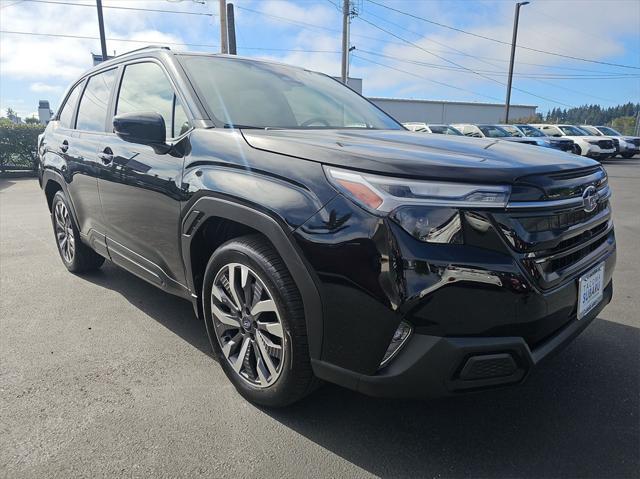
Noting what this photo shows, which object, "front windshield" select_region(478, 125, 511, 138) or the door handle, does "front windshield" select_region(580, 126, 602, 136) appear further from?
the door handle

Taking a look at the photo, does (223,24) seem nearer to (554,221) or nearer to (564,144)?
(564,144)

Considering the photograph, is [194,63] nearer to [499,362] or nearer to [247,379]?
[247,379]

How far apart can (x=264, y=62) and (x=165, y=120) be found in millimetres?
975

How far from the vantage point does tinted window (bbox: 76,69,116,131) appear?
12.1 ft

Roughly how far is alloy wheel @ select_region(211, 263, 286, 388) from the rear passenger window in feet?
3.08

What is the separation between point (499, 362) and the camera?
1.77 meters

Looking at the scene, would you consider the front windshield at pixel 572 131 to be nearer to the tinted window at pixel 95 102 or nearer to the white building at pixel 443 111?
the tinted window at pixel 95 102

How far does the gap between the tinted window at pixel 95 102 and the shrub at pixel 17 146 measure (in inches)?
526

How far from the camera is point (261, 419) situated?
2342 mm

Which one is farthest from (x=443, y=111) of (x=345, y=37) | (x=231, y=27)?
(x=231, y=27)

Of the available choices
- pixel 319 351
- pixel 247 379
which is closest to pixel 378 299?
pixel 319 351

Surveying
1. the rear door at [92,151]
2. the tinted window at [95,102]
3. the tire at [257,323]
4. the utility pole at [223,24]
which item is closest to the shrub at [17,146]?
the utility pole at [223,24]

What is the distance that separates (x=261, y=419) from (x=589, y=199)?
1843 millimetres

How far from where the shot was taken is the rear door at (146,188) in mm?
2697
